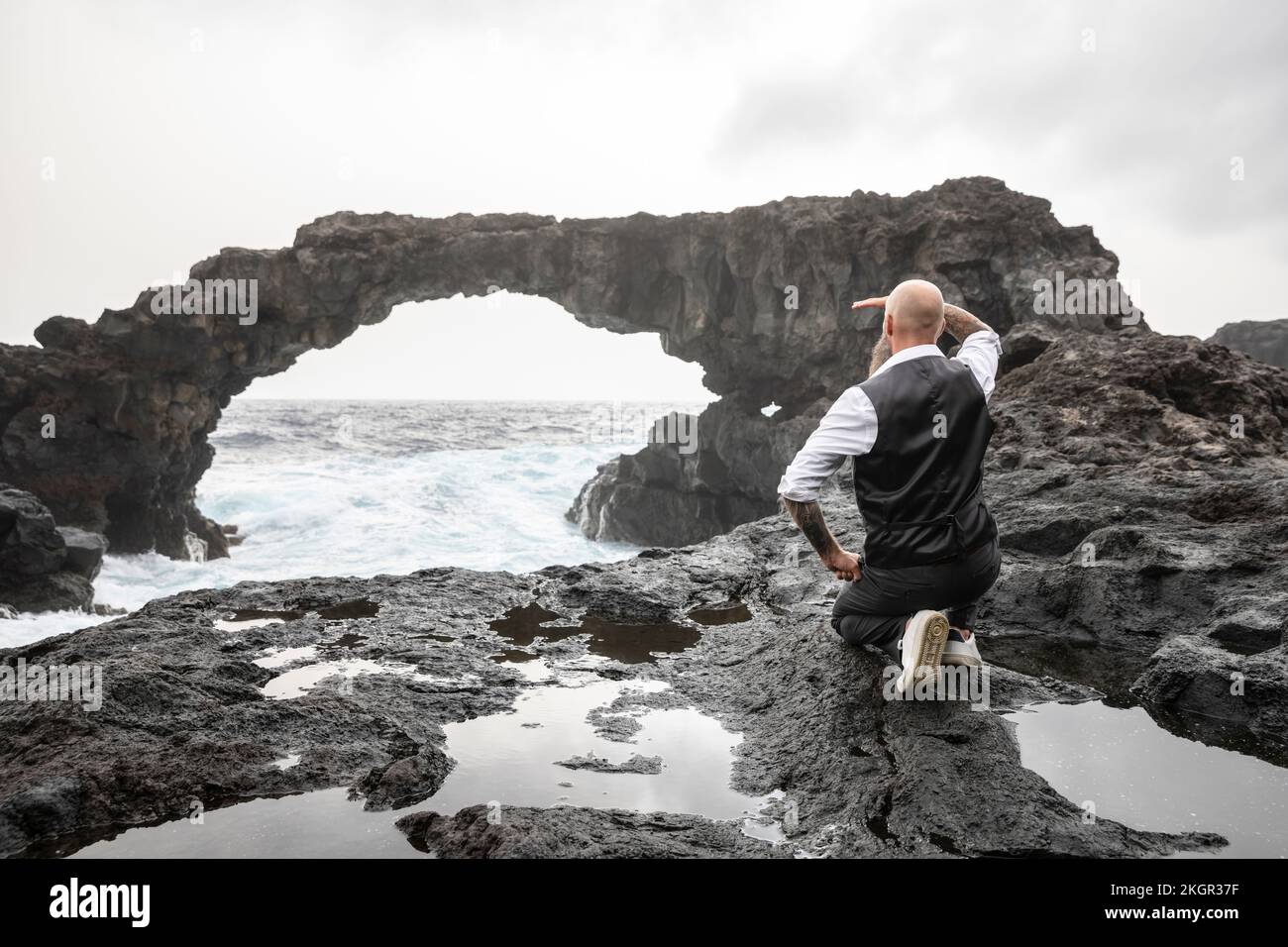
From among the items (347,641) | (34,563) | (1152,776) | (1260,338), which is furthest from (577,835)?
(1260,338)

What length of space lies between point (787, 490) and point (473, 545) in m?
19.8

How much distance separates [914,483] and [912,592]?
433mm

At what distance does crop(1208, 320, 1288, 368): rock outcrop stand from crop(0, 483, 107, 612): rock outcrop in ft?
103

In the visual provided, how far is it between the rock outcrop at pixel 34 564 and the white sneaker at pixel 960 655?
53.3ft

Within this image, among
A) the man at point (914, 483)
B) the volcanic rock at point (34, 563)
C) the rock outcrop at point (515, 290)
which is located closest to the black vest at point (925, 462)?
the man at point (914, 483)

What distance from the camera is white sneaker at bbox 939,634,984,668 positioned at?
9.55ft

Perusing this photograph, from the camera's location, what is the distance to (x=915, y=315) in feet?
9.61

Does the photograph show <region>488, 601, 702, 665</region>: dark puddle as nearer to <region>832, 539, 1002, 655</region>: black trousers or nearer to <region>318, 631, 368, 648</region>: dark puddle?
<region>318, 631, 368, 648</region>: dark puddle

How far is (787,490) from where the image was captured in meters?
2.93

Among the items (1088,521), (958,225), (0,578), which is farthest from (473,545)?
(1088,521)

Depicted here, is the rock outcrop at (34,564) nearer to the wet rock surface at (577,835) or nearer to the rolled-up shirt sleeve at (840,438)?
the wet rock surface at (577,835)
